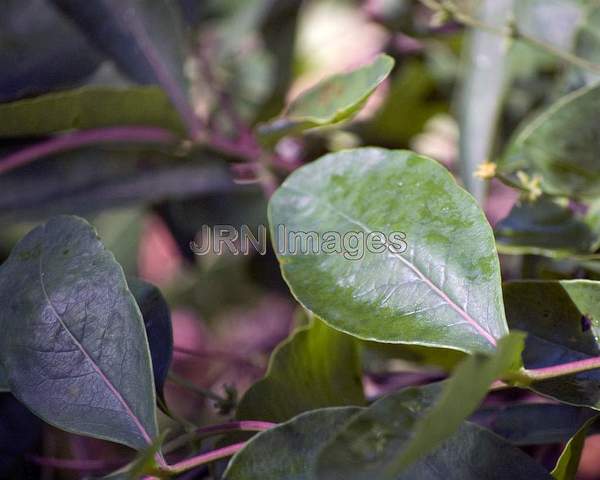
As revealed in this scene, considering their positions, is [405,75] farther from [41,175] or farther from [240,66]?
[41,175]

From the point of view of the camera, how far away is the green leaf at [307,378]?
462mm

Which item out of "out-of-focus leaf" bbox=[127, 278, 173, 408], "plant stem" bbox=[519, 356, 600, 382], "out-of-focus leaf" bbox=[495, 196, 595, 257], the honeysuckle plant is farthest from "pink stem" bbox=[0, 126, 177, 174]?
"plant stem" bbox=[519, 356, 600, 382]

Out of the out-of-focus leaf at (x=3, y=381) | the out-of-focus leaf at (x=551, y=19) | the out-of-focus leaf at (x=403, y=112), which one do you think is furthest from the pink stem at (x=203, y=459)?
the out-of-focus leaf at (x=403, y=112)

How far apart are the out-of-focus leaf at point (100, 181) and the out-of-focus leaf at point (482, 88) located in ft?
0.89

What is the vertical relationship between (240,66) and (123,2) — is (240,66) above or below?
below

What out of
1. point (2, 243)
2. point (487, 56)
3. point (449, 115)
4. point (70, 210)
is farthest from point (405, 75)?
point (2, 243)

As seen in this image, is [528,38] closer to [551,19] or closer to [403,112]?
[551,19]

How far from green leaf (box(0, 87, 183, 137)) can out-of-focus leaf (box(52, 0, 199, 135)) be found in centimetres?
5

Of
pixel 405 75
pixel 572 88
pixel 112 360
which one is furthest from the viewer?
pixel 405 75

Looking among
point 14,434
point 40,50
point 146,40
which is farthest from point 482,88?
point 14,434

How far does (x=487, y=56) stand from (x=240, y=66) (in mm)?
389

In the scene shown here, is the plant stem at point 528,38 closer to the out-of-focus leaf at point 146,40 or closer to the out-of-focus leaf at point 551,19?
the out-of-focus leaf at point 551,19

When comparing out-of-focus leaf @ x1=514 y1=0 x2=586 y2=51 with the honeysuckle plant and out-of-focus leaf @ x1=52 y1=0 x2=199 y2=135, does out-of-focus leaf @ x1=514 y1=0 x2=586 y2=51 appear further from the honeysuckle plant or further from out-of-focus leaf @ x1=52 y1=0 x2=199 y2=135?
out-of-focus leaf @ x1=52 y1=0 x2=199 y2=135

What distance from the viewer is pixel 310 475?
1.26ft
